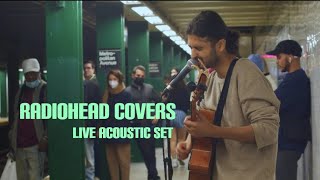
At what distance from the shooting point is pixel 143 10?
3986 millimetres

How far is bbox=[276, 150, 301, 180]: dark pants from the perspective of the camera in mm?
2432

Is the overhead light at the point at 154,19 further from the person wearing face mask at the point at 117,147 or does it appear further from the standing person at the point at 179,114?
the standing person at the point at 179,114

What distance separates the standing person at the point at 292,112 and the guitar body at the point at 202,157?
1.40m

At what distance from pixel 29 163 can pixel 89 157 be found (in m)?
0.63

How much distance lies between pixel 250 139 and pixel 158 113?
5.20 ft

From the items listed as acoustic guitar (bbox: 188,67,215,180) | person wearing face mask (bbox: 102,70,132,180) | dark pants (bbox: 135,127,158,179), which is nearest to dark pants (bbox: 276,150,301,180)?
person wearing face mask (bbox: 102,70,132,180)

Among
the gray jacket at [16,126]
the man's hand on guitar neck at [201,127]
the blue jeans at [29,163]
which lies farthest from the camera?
the blue jeans at [29,163]

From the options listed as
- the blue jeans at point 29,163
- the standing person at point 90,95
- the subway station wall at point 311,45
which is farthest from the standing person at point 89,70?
the subway station wall at point 311,45

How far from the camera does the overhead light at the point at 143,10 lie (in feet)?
12.8

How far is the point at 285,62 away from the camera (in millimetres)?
2541

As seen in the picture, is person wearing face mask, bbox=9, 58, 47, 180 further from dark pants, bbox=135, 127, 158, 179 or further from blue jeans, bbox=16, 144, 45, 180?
dark pants, bbox=135, 127, 158, 179

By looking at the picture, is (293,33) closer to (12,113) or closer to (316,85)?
(316,85)

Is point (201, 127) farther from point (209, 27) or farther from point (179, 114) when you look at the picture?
point (179, 114)

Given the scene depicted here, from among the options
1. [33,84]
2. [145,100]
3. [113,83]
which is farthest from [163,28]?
[33,84]
